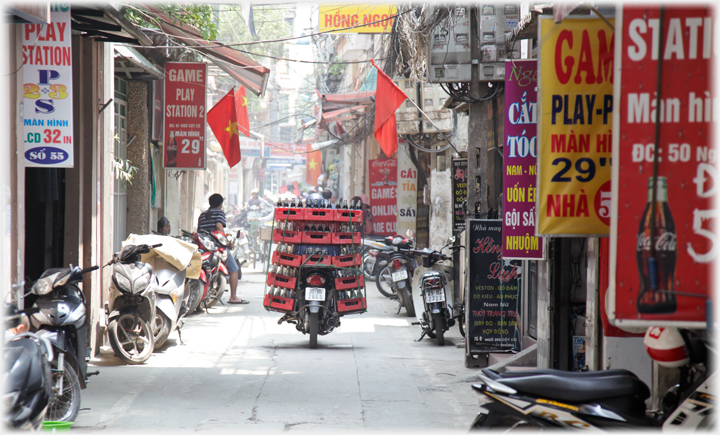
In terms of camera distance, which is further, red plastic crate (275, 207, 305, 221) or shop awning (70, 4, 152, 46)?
red plastic crate (275, 207, 305, 221)

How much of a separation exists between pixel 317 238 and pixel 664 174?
6.34 metres

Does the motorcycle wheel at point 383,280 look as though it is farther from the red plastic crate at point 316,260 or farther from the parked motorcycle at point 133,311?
the parked motorcycle at point 133,311

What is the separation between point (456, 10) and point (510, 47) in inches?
32.2

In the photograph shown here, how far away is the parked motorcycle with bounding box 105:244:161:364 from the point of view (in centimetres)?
761

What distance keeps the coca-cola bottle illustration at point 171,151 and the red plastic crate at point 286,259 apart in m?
3.43

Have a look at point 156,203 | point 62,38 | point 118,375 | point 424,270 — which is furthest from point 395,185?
point 62,38

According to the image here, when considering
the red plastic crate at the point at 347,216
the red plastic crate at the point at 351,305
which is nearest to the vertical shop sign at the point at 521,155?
the red plastic crate at the point at 347,216

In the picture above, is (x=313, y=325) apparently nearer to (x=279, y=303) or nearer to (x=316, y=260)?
(x=279, y=303)

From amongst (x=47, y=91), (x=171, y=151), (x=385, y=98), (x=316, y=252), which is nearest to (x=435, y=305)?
(x=316, y=252)

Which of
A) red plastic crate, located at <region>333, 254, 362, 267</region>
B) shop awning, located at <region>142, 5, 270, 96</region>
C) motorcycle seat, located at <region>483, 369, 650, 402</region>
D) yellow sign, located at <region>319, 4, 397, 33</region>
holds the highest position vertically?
yellow sign, located at <region>319, 4, 397, 33</region>

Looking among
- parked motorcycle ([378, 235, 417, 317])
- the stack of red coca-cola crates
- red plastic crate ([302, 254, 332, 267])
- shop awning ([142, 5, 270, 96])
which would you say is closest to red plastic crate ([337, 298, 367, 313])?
the stack of red coca-cola crates

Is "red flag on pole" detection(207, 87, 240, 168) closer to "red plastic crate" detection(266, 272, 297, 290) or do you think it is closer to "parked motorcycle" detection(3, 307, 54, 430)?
"red plastic crate" detection(266, 272, 297, 290)

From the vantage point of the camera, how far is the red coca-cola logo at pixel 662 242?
3049mm

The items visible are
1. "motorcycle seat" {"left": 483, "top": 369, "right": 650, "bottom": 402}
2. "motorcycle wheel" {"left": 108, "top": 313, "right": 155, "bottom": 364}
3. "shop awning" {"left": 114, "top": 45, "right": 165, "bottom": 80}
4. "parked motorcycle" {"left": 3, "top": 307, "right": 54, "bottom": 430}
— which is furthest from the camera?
"shop awning" {"left": 114, "top": 45, "right": 165, "bottom": 80}
